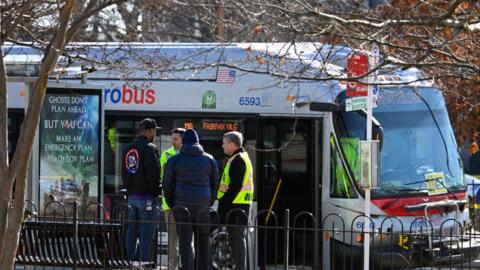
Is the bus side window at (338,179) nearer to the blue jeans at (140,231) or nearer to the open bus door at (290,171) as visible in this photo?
the open bus door at (290,171)

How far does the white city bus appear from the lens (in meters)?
11.3

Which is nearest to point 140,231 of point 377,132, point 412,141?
point 377,132

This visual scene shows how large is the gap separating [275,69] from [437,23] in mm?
3451

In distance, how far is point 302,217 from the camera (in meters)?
12.2

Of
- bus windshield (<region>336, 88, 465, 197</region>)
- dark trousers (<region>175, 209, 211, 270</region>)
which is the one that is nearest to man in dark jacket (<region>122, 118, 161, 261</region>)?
dark trousers (<region>175, 209, 211, 270</region>)

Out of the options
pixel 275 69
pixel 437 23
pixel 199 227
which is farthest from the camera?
pixel 275 69

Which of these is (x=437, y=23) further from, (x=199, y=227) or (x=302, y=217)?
(x=302, y=217)

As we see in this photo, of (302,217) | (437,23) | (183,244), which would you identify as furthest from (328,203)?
(437,23)

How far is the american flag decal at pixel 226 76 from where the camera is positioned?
1188cm

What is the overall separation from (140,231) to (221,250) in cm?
124

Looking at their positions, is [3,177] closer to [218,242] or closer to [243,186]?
[243,186]

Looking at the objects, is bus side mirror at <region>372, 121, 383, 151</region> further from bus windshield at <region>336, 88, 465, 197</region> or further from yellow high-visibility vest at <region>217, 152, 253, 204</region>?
yellow high-visibility vest at <region>217, 152, 253, 204</region>

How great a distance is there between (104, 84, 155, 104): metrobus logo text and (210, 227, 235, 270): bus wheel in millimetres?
2285

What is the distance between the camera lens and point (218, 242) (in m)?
10.9
